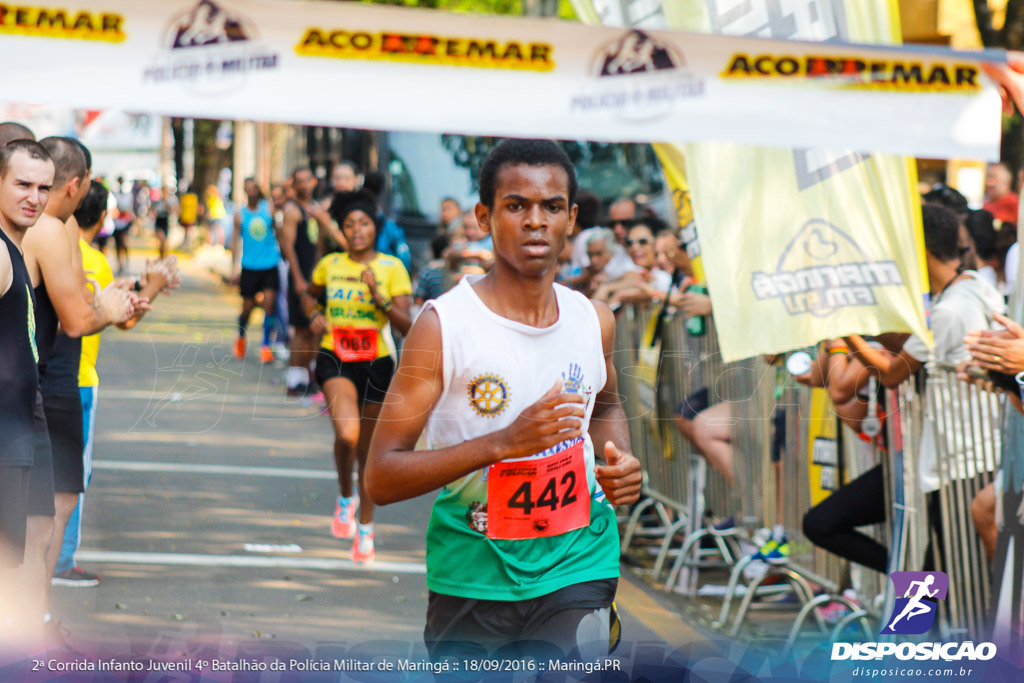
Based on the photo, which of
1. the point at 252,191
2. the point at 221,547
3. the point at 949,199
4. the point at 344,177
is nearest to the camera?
the point at 949,199

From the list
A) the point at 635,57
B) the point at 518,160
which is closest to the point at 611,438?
the point at 518,160

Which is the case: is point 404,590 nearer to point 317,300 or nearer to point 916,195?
point 317,300

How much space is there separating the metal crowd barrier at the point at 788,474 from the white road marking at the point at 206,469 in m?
2.56

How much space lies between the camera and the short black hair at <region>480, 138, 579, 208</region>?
3.52m

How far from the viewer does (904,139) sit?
16.9 feet

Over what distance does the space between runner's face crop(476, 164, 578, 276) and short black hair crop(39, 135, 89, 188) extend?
2.23 meters

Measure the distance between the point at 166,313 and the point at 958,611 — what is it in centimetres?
1728

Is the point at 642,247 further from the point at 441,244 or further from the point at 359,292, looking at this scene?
the point at 441,244

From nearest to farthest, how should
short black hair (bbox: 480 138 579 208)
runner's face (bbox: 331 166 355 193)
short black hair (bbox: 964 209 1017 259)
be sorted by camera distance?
1. short black hair (bbox: 480 138 579 208)
2. short black hair (bbox: 964 209 1017 259)
3. runner's face (bbox: 331 166 355 193)

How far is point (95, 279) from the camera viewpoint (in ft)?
18.2

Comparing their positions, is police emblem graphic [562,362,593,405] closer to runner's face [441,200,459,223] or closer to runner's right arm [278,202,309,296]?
runner's face [441,200,459,223]

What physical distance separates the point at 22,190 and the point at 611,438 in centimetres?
207

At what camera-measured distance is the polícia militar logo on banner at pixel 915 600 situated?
493 cm

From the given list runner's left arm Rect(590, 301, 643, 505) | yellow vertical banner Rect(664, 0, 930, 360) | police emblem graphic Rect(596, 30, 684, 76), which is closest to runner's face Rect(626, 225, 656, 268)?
yellow vertical banner Rect(664, 0, 930, 360)
